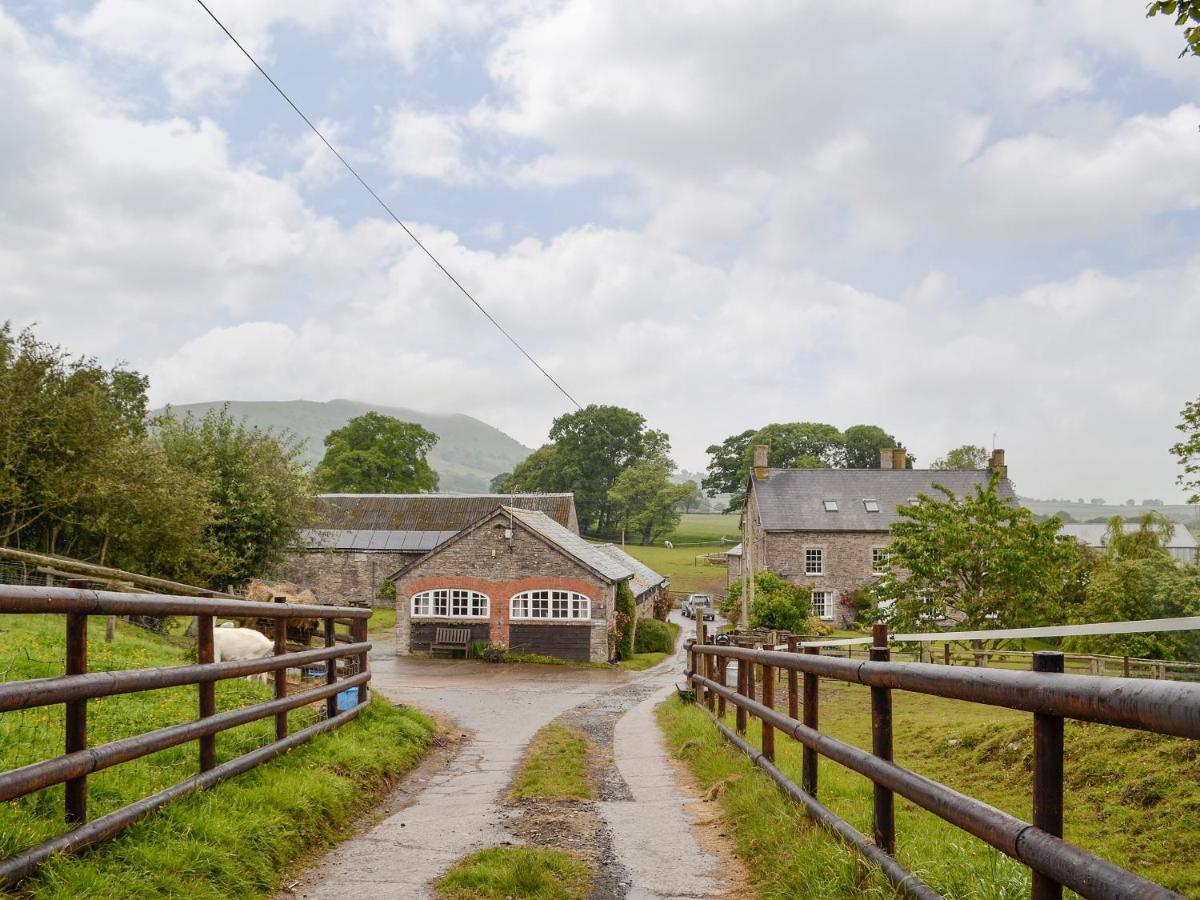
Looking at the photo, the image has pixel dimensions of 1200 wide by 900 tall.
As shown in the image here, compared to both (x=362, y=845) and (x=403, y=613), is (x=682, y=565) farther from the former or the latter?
(x=362, y=845)

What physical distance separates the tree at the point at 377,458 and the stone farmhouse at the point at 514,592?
37437 millimetres

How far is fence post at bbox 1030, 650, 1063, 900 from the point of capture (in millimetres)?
2559

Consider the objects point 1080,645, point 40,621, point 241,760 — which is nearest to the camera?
point 241,760

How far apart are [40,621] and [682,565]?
2836 inches

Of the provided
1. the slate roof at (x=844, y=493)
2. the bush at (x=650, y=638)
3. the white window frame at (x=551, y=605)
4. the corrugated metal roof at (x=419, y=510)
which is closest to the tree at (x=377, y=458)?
the corrugated metal roof at (x=419, y=510)

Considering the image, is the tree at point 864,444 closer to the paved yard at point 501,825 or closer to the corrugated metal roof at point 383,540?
the corrugated metal roof at point 383,540

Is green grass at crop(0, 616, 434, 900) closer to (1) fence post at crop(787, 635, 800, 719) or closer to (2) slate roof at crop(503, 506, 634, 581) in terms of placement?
Answer: (1) fence post at crop(787, 635, 800, 719)

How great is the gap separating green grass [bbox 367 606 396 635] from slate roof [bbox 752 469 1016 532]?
20.6 metres

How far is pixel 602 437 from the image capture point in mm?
105562

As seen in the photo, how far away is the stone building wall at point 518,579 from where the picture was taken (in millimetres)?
36875

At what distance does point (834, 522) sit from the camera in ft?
171

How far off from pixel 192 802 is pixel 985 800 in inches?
300

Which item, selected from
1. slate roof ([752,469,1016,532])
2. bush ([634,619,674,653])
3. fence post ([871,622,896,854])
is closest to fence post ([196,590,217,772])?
fence post ([871,622,896,854])

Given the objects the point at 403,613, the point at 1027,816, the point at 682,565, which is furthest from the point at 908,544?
the point at 682,565
